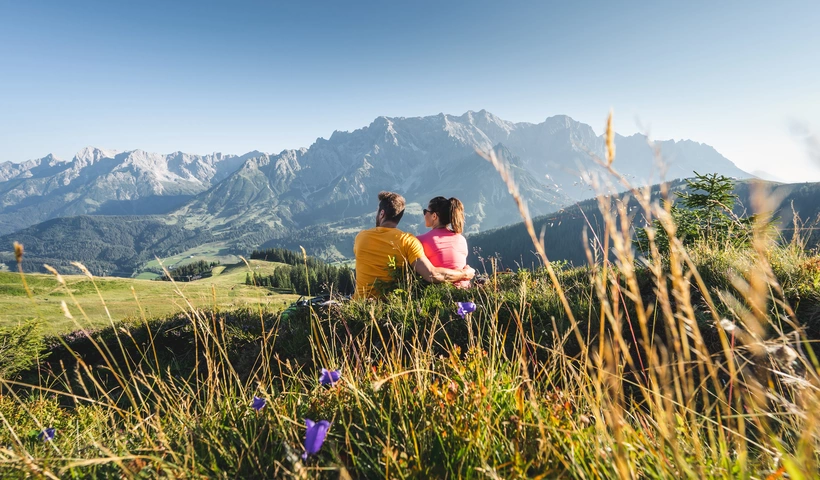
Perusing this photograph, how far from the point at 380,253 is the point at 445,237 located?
3.87 feet

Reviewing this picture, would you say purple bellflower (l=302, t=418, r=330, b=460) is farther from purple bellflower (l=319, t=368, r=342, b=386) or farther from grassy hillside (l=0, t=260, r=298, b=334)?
grassy hillside (l=0, t=260, r=298, b=334)

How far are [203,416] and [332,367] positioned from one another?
2.67 feet

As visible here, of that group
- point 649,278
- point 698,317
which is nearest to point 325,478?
point 698,317

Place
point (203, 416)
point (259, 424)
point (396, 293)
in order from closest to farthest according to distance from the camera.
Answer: point (259, 424) → point (203, 416) → point (396, 293)

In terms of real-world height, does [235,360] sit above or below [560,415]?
below

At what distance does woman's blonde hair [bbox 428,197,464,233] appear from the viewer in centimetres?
677

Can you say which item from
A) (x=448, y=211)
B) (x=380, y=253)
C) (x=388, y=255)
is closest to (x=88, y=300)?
(x=380, y=253)

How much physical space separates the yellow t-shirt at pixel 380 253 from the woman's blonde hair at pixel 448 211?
0.76m

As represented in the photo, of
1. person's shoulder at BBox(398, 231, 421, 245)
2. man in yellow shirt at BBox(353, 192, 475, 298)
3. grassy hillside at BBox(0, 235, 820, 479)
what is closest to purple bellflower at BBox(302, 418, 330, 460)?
grassy hillside at BBox(0, 235, 820, 479)

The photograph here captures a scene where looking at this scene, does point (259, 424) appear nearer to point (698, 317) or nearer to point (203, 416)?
point (203, 416)

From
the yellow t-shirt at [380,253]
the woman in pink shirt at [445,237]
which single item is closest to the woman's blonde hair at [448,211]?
the woman in pink shirt at [445,237]

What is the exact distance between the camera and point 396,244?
6.04 metres

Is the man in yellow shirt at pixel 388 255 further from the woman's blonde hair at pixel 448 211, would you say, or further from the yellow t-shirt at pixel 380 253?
the woman's blonde hair at pixel 448 211

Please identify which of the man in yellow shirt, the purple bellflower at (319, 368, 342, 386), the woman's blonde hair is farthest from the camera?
→ the woman's blonde hair
